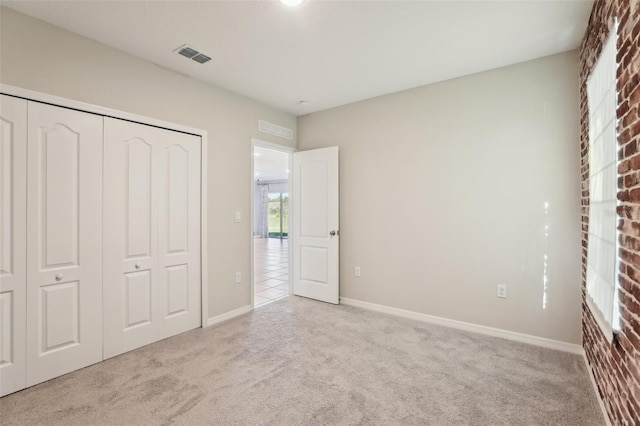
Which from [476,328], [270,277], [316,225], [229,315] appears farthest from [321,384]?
[270,277]

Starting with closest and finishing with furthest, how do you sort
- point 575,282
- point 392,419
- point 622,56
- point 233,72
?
point 622,56 → point 392,419 → point 575,282 → point 233,72

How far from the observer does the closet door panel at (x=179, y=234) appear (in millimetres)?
2971

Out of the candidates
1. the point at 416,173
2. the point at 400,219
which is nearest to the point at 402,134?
the point at 416,173

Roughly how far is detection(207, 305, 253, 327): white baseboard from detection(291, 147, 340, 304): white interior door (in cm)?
94

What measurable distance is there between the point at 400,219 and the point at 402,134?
1.03m

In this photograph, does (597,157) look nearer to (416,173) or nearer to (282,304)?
(416,173)

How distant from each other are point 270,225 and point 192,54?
1103 cm

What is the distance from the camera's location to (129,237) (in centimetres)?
271

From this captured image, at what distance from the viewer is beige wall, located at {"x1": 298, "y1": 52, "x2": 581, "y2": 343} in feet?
8.84

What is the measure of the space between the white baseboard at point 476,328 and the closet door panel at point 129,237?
2.43m

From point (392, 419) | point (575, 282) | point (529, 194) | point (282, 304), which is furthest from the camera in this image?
point (282, 304)

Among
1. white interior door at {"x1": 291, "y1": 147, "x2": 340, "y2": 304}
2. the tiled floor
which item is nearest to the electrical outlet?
white interior door at {"x1": 291, "y1": 147, "x2": 340, "y2": 304}

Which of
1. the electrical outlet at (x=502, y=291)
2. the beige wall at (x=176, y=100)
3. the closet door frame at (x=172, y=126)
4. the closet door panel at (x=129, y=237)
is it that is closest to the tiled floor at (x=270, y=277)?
the beige wall at (x=176, y=100)

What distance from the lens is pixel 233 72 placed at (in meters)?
3.07
